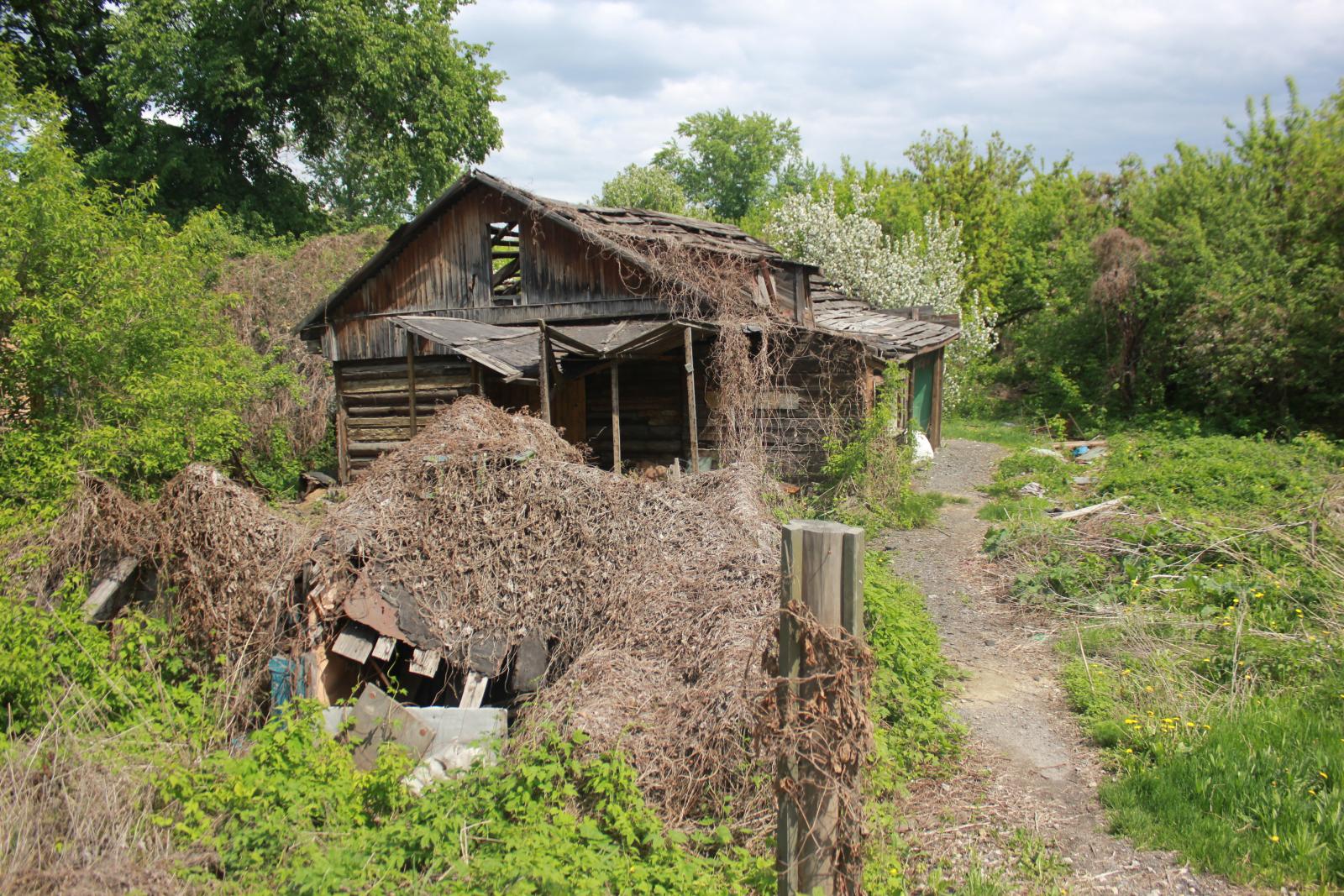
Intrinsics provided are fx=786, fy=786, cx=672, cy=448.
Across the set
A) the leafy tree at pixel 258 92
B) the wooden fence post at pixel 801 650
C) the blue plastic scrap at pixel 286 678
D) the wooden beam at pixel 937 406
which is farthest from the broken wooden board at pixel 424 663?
the leafy tree at pixel 258 92

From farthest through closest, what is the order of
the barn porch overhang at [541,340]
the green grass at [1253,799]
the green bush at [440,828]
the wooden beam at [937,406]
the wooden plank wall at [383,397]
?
the wooden beam at [937,406] < the wooden plank wall at [383,397] < the barn porch overhang at [541,340] < the green grass at [1253,799] < the green bush at [440,828]

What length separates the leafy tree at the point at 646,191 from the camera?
142ft

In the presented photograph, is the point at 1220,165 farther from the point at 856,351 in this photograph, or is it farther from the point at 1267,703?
the point at 1267,703

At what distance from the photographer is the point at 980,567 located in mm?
9211

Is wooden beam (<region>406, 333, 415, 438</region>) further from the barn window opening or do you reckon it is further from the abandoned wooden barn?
the barn window opening

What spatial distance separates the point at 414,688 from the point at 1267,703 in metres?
6.20

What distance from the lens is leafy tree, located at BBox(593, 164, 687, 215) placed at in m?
43.4

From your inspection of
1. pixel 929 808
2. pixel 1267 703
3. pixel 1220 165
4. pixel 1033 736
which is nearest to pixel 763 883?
pixel 929 808

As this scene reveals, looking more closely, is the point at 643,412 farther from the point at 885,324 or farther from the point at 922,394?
the point at 922,394

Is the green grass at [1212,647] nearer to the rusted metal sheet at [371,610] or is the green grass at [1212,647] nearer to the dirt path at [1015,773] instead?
the dirt path at [1015,773]

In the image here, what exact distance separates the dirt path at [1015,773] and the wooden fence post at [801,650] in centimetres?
142

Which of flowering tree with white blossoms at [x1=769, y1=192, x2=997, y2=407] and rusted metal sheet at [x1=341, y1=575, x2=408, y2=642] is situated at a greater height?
flowering tree with white blossoms at [x1=769, y1=192, x2=997, y2=407]

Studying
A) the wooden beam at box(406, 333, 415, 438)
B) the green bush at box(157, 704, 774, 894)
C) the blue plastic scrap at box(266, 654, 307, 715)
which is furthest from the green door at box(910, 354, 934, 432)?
the green bush at box(157, 704, 774, 894)

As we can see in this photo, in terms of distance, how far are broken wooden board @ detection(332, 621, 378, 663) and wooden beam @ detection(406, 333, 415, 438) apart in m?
8.16
